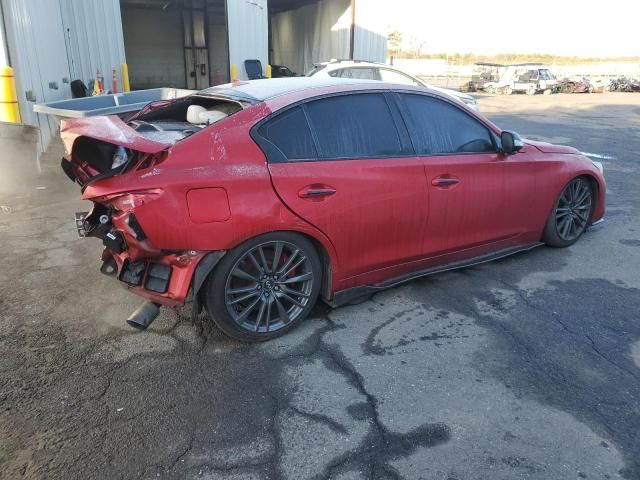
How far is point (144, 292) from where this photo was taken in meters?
3.23

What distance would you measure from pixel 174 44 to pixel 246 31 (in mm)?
9721

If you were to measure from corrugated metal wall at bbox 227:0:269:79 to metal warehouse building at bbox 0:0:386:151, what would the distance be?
1.0 inches

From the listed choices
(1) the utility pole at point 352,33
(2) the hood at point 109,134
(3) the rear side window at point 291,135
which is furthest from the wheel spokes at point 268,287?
A: (1) the utility pole at point 352,33

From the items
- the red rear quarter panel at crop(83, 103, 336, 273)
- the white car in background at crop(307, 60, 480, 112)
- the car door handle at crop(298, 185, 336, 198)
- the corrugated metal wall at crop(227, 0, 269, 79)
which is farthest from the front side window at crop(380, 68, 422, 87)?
the red rear quarter panel at crop(83, 103, 336, 273)

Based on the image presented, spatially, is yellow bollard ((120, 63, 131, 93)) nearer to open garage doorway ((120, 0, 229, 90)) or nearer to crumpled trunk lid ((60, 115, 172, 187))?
open garage doorway ((120, 0, 229, 90))

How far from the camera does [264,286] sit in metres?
3.41

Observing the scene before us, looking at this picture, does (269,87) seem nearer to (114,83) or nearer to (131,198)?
(131,198)

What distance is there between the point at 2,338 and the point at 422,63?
49466 mm

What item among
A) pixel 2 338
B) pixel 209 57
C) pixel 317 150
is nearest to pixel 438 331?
pixel 317 150

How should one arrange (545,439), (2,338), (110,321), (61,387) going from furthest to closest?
1. (110,321)
2. (2,338)
3. (61,387)
4. (545,439)

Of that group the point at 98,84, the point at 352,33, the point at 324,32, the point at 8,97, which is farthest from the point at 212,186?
the point at 324,32

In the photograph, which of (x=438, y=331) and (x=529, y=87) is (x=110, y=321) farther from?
(x=529, y=87)

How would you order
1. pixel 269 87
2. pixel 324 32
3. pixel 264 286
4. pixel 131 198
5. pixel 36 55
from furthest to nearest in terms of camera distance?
pixel 324 32
pixel 36 55
pixel 269 87
pixel 264 286
pixel 131 198

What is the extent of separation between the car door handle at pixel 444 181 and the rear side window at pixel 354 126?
1.18 ft
